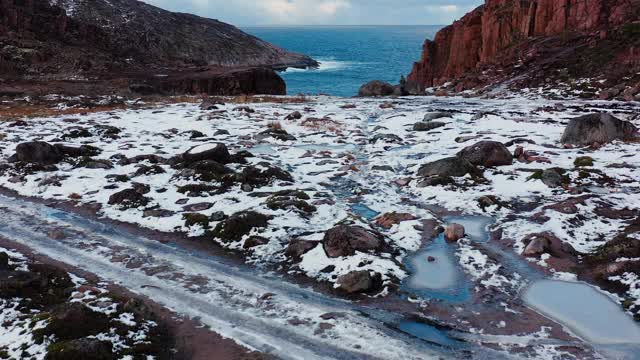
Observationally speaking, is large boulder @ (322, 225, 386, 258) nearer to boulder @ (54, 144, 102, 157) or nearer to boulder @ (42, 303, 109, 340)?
boulder @ (42, 303, 109, 340)

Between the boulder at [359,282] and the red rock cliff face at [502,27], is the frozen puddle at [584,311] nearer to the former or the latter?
the boulder at [359,282]

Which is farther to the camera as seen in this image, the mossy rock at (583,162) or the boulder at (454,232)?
the mossy rock at (583,162)

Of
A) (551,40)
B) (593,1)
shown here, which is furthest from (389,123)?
(593,1)

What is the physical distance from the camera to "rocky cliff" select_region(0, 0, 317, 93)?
65312 mm

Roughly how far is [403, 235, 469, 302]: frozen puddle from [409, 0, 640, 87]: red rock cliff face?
1811 inches

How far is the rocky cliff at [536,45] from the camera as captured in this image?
150 ft

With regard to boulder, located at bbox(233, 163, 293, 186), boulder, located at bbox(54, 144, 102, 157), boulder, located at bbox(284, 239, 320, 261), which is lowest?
boulder, located at bbox(284, 239, 320, 261)

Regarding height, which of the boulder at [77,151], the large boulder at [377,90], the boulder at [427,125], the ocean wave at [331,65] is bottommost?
the boulder at [77,151]

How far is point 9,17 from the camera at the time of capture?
75875mm

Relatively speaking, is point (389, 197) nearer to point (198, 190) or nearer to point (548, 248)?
point (548, 248)

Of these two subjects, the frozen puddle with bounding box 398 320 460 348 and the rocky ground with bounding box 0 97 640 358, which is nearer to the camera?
the frozen puddle with bounding box 398 320 460 348

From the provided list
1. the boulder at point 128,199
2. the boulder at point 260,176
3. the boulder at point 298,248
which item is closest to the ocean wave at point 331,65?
the boulder at point 260,176

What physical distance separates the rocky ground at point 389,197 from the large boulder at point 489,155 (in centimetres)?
6

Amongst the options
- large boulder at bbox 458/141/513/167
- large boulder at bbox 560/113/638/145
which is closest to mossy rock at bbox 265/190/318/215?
large boulder at bbox 458/141/513/167
